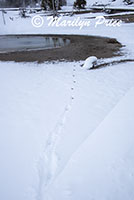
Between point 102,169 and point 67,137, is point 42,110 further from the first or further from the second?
point 102,169

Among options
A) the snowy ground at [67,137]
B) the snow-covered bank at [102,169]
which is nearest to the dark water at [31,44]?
the snowy ground at [67,137]

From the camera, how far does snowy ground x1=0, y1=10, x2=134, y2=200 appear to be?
225cm

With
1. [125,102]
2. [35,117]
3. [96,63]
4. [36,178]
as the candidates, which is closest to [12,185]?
[36,178]

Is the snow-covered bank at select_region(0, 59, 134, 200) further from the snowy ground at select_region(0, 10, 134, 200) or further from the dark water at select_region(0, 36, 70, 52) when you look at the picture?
the dark water at select_region(0, 36, 70, 52)

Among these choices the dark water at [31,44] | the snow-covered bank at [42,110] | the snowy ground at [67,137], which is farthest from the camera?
the dark water at [31,44]

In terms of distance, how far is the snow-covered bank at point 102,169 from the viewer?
6.75ft

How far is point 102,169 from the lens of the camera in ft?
7.61

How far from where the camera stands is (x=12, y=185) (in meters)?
2.52

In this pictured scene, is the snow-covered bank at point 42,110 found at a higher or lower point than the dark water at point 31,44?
lower

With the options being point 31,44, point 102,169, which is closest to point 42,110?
point 102,169

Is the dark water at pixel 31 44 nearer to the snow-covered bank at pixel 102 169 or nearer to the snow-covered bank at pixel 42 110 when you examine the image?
the snow-covered bank at pixel 42 110

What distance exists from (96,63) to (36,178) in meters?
5.91

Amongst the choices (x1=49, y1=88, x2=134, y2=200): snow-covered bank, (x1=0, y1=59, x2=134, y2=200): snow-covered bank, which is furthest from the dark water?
(x1=49, y1=88, x2=134, y2=200): snow-covered bank

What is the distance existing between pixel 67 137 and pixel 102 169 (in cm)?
120
